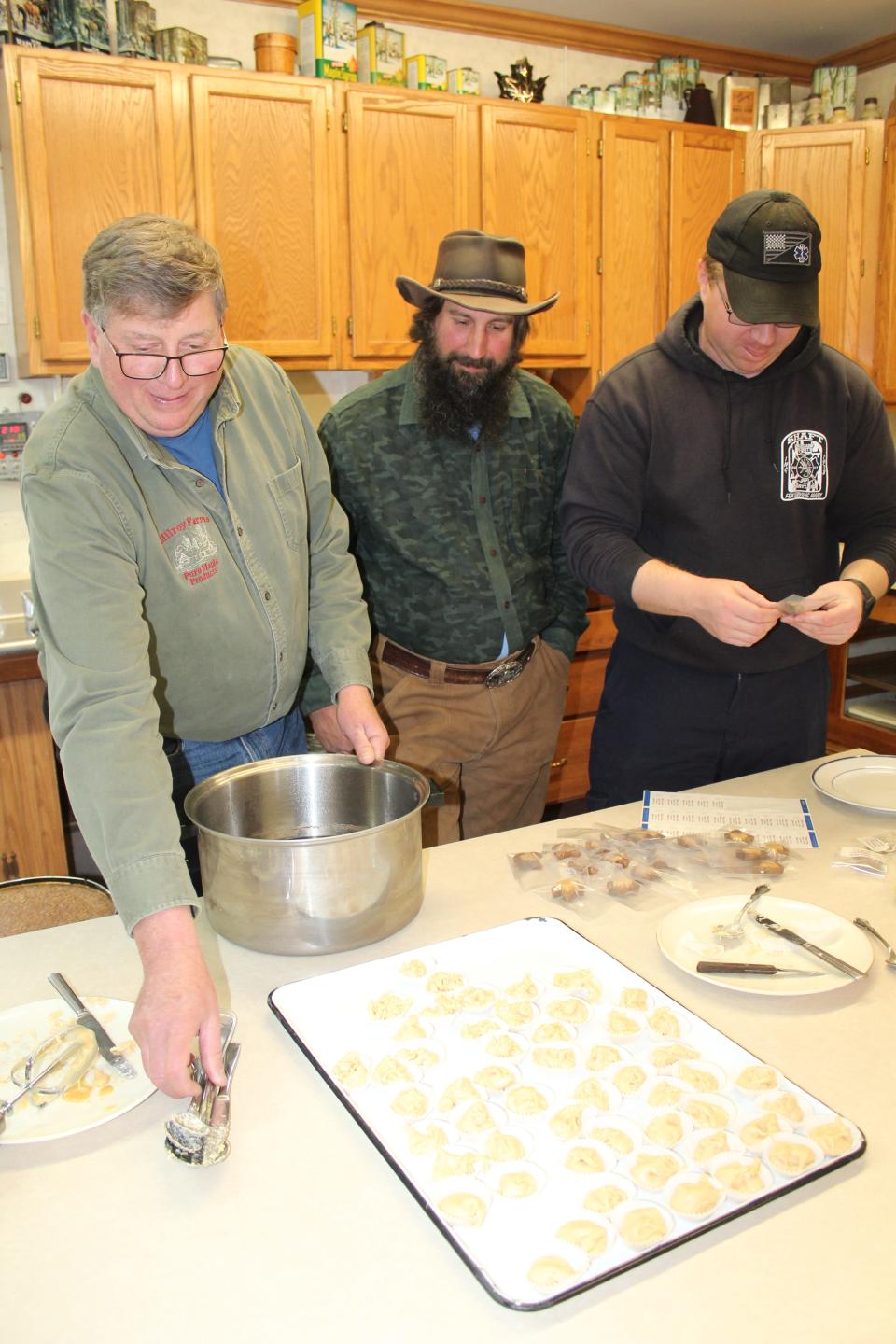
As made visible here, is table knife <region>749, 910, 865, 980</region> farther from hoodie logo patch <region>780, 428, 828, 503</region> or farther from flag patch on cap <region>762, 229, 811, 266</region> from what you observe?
flag patch on cap <region>762, 229, 811, 266</region>

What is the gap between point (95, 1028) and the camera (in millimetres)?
991

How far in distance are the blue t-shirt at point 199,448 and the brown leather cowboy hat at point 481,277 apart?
29.0 inches

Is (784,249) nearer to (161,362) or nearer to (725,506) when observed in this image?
(725,506)

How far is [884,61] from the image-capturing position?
3811 millimetres

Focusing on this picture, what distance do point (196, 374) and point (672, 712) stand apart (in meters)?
1.01

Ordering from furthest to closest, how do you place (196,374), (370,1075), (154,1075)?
(196,374), (370,1075), (154,1075)

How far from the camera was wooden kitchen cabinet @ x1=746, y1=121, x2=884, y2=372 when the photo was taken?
141 inches

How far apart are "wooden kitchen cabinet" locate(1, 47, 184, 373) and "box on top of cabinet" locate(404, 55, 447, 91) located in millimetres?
802

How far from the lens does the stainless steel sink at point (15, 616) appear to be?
233cm

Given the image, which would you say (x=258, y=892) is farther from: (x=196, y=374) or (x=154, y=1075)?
(x=196, y=374)

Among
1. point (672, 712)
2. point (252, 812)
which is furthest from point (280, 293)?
point (252, 812)

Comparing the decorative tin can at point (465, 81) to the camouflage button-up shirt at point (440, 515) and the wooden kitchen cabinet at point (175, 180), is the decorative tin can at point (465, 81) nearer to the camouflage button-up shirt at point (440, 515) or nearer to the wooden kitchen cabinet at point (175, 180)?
the wooden kitchen cabinet at point (175, 180)

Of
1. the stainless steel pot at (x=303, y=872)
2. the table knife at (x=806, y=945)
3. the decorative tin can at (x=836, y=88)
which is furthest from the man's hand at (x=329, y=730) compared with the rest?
the decorative tin can at (x=836, y=88)

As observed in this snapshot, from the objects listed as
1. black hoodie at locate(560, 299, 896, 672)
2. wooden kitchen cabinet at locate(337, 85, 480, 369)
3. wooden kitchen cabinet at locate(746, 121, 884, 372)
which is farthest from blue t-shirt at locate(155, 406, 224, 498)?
wooden kitchen cabinet at locate(746, 121, 884, 372)
